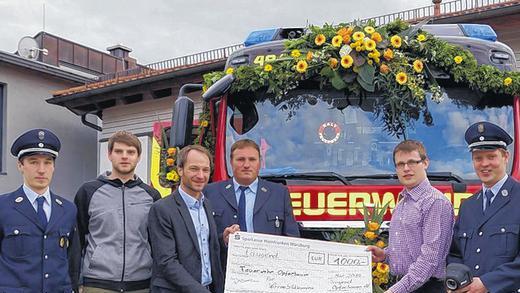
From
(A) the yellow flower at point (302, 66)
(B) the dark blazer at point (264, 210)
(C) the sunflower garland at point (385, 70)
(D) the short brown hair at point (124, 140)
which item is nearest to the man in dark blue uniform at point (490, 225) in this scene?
(B) the dark blazer at point (264, 210)

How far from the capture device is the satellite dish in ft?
52.8

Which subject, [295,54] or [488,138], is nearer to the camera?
[488,138]

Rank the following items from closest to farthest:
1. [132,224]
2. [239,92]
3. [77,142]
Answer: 1. [132,224]
2. [239,92]
3. [77,142]

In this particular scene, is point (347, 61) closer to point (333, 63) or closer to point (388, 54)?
point (333, 63)

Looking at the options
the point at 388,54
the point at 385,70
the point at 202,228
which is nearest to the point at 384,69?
the point at 385,70

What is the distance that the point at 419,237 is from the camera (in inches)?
131

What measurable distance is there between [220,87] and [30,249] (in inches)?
75.9

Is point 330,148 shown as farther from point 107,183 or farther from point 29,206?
point 29,206

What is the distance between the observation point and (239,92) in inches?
184

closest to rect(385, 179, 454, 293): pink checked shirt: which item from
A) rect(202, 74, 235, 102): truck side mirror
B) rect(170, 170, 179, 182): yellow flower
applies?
rect(202, 74, 235, 102): truck side mirror

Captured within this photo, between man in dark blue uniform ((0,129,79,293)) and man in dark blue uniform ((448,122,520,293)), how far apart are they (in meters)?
2.06

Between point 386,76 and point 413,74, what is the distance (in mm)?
193

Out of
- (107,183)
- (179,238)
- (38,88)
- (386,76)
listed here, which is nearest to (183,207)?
(179,238)

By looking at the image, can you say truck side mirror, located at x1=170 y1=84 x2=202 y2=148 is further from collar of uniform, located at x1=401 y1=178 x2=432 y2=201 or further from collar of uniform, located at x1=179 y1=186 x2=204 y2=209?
collar of uniform, located at x1=401 y1=178 x2=432 y2=201
